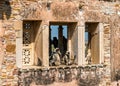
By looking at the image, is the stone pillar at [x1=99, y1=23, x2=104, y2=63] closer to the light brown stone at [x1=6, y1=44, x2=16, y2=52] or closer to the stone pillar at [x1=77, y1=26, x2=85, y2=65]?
the stone pillar at [x1=77, y1=26, x2=85, y2=65]

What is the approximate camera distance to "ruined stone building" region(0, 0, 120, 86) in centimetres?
921

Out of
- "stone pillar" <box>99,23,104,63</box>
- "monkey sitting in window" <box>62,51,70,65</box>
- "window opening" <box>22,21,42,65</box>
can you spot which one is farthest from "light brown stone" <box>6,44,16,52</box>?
"stone pillar" <box>99,23,104,63</box>

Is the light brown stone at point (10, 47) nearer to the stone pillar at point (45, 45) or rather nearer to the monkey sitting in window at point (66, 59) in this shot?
the stone pillar at point (45, 45)

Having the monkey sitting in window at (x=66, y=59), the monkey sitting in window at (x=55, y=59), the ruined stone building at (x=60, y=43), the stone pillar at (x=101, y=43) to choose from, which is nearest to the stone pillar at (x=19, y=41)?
the ruined stone building at (x=60, y=43)

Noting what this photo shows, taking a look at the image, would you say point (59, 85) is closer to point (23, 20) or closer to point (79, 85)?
point (79, 85)

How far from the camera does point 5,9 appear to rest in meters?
9.08

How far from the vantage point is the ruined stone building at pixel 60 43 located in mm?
9211

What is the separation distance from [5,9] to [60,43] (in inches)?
93.3

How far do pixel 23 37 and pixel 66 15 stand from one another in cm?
130

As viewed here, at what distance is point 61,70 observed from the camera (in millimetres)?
9938

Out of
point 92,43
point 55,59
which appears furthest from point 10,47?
point 92,43

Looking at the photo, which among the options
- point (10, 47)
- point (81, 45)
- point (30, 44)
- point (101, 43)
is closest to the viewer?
point (10, 47)

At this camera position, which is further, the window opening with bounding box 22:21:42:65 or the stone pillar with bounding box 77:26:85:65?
the stone pillar with bounding box 77:26:85:65

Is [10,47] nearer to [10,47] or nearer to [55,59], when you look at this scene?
[10,47]
